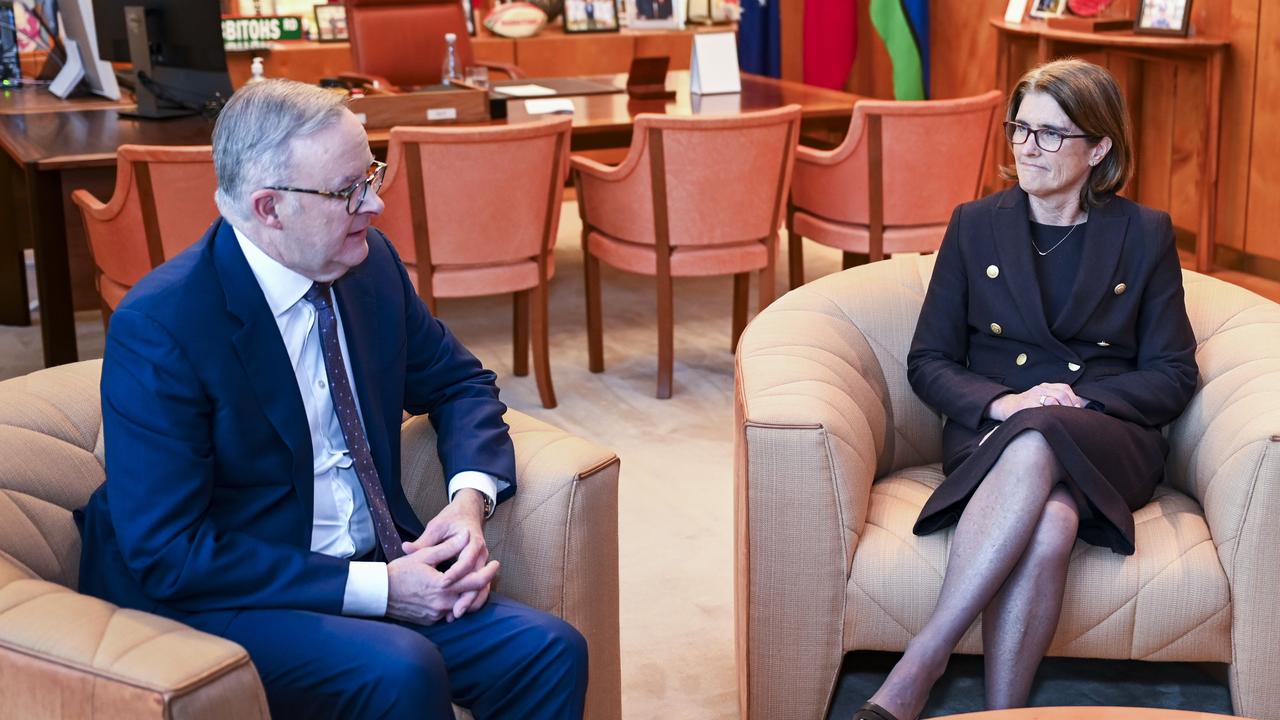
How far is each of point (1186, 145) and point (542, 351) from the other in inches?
124

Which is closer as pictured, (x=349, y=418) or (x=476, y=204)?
(x=349, y=418)

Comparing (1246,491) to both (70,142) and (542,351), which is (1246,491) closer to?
(542,351)

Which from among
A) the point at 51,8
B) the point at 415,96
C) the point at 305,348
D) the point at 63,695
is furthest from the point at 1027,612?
the point at 51,8

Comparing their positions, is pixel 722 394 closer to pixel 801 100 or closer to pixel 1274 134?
pixel 801 100

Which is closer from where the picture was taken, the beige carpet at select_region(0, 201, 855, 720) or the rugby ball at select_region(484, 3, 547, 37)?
the beige carpet at select_region(0, 201, 855, 720)

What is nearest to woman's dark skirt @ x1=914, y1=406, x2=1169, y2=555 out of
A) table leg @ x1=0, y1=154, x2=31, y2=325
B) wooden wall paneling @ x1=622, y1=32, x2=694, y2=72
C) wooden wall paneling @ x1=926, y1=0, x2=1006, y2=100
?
table leg @ x1=0, y1=154, x2=31, y2=325

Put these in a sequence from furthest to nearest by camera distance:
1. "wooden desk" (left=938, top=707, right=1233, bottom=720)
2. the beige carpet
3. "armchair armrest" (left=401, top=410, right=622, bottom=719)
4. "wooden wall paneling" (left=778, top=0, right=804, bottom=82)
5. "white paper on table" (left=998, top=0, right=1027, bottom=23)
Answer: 1. "wooden wall paneling" (left=778, top=0, right=804, bottom=82)
2. "white paper on table" (left=998, top=0, right=1027, bottom=23)
3. the beige carpet
4. "armchair armrest" (left=401, top=410, right=622, bottom=719)
5. "wooden desk" (left=938, top=707, right=1233, bottom=720)

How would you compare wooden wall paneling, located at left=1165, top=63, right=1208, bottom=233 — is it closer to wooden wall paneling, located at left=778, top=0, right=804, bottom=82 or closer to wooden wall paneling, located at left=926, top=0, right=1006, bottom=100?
wooden wall paneling, located at left=926, top=0, right=1006, bottom=100

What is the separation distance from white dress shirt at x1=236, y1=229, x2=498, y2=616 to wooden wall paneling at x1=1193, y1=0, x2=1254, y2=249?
4581mm

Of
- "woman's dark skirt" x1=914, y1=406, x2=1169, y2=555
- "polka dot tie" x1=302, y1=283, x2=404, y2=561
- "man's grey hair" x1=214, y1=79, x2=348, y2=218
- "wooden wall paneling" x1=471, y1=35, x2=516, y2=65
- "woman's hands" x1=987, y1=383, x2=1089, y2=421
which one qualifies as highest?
"man's grey hair" x1=214, y1=79, x2=348, y2=218

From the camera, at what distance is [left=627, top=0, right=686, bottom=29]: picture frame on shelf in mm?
8445

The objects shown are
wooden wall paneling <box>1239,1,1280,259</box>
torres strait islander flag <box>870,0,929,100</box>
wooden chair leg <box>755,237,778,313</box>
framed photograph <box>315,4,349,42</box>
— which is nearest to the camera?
wooden chair leg <box>755,237,778,313</box>

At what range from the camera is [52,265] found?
4.49 meters

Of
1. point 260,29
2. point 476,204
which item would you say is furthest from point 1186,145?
point 260,29
